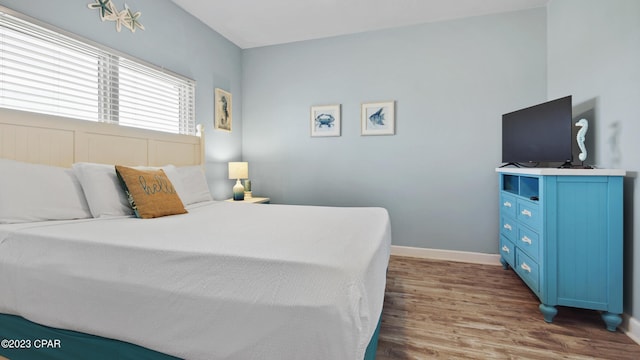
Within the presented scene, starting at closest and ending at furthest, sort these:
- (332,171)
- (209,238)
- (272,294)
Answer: (272,294) → (209,238) → (332,171)

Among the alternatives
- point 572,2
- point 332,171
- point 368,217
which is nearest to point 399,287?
point 368,217

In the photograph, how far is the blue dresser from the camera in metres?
1.86

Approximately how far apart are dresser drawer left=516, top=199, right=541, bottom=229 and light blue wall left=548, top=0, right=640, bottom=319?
19.1 inches

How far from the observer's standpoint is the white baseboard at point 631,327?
175 centimetres

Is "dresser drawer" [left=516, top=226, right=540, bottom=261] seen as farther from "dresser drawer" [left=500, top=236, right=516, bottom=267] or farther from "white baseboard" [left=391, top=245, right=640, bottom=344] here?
"white baseboard" [left=391, top=245, right=640, bottom=344]

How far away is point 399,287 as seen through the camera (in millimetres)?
2574

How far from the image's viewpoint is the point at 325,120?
3.82 meters

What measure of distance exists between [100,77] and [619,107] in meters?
3.82

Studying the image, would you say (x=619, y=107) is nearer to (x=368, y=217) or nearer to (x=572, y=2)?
(x=572, y=2)

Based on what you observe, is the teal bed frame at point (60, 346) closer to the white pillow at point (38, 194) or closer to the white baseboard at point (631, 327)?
the white pillow at point (38, 194)

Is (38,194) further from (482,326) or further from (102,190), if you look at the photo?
(482,326)

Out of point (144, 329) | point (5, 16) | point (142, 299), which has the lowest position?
point (144, 329)

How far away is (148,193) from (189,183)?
727 millimetres

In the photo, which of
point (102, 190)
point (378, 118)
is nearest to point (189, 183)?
point (102, 190)
